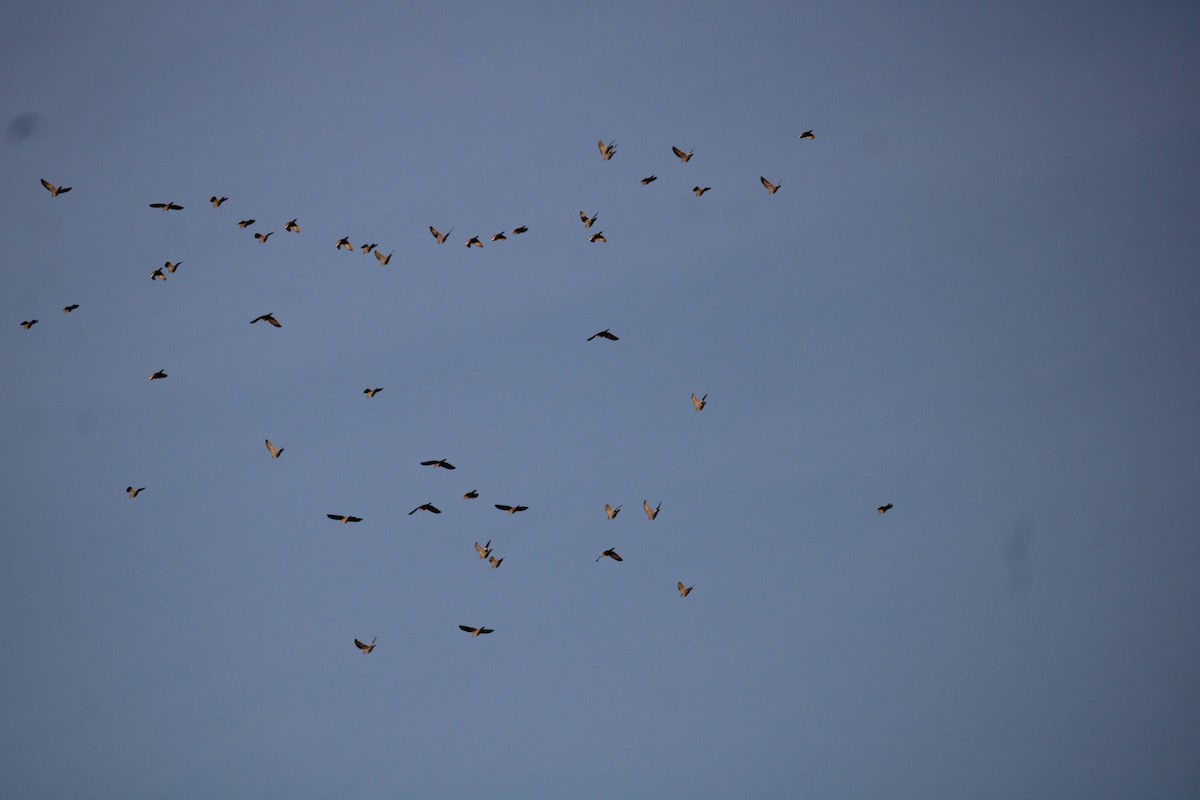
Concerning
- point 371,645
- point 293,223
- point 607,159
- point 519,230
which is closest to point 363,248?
point 293,223

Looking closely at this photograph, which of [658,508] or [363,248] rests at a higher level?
[363,248]

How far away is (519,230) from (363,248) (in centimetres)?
958

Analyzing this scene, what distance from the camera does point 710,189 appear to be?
7900cm

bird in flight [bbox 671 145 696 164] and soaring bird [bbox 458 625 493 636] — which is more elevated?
bird in flight [bbox 671 145 696 164]

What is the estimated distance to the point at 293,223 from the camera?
8450cm

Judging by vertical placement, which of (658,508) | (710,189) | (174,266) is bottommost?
(658,508)

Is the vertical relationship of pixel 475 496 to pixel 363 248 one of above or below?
below

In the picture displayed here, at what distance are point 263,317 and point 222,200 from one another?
9943mm

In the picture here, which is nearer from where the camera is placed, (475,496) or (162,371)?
(475,496)

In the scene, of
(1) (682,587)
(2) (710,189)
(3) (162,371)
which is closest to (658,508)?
(1) (682,587)

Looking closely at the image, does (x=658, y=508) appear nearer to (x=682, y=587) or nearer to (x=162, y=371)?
(x=682, y=587)

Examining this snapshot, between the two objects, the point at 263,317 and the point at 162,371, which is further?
the point at 162,371

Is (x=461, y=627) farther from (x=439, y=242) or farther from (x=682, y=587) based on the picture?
(x=439, y=242)

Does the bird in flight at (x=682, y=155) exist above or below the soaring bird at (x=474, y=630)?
above
